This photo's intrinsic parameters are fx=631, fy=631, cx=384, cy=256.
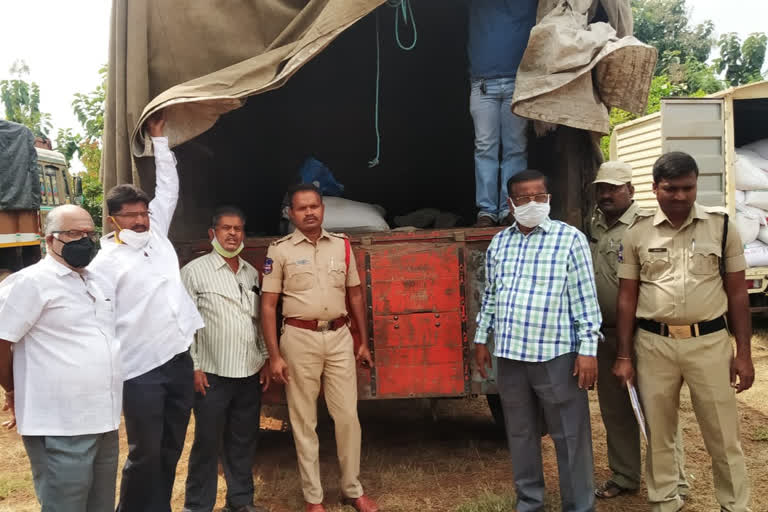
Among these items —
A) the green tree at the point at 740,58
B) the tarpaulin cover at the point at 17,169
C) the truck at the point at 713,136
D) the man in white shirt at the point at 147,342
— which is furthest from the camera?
the green tree at the point at 740,58

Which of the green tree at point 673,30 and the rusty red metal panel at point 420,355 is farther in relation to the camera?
the green tree at point 673,30

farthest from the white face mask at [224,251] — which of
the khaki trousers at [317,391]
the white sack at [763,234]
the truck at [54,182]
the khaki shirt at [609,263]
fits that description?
the truck at [54,182]

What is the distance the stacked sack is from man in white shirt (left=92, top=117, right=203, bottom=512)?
18.8 feet

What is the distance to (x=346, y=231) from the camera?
360 centimetres

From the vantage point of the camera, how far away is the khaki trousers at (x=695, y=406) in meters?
2.65

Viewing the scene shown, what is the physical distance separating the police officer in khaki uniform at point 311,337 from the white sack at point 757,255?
5.12 meters

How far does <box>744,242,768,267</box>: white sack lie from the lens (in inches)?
252

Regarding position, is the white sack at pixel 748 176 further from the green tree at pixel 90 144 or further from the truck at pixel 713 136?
the green tree at pixel 90 144

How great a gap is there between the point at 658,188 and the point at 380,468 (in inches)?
87.3

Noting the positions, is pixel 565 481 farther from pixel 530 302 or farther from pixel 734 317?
pixel 734 317

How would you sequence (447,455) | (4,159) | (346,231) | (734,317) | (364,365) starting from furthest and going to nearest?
(4,159) → (447,455) → (346,231) → (364,365) → (734,317)

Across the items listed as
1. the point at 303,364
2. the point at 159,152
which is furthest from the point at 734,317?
the point at 159,152

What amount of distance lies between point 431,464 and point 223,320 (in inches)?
64.5

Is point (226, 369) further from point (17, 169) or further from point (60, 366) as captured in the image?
point (17, 169)
